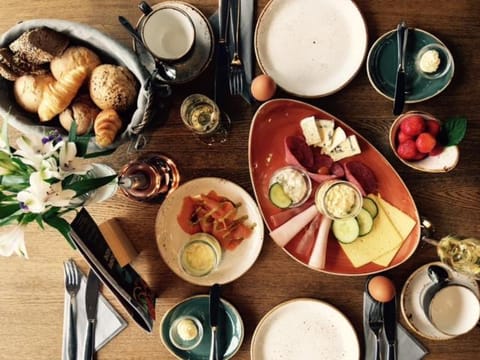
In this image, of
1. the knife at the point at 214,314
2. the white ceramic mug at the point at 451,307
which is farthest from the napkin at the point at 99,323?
the white ceramic mug at the point at 451,307

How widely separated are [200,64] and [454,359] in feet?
3.50

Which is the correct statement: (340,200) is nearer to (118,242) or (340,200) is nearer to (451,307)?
(451,307)

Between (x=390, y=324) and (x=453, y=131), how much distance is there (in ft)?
1.77

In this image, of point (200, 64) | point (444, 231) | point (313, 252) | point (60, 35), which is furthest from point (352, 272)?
point (60, 35)

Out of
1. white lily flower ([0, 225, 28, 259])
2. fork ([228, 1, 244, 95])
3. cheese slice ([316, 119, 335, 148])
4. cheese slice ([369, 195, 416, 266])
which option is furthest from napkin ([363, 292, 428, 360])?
white lily flower ([0, 225, 28, 259])

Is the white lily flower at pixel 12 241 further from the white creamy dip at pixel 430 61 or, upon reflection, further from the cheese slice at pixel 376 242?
the white creamy dip at pixel 430 61

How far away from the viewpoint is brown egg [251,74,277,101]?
127 cm

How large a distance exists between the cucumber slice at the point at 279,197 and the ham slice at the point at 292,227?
0.16ft

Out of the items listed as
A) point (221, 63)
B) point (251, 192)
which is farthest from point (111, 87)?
point (251, 192)

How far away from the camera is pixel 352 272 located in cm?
133

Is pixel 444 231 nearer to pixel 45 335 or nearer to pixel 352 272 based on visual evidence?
pixel 352 272

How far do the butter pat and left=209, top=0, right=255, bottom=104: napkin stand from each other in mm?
507

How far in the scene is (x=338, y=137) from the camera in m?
1.32

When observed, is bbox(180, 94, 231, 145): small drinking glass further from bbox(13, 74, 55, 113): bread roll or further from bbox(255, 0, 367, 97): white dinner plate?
bbox(13, 74, 55, 113): bread roll
